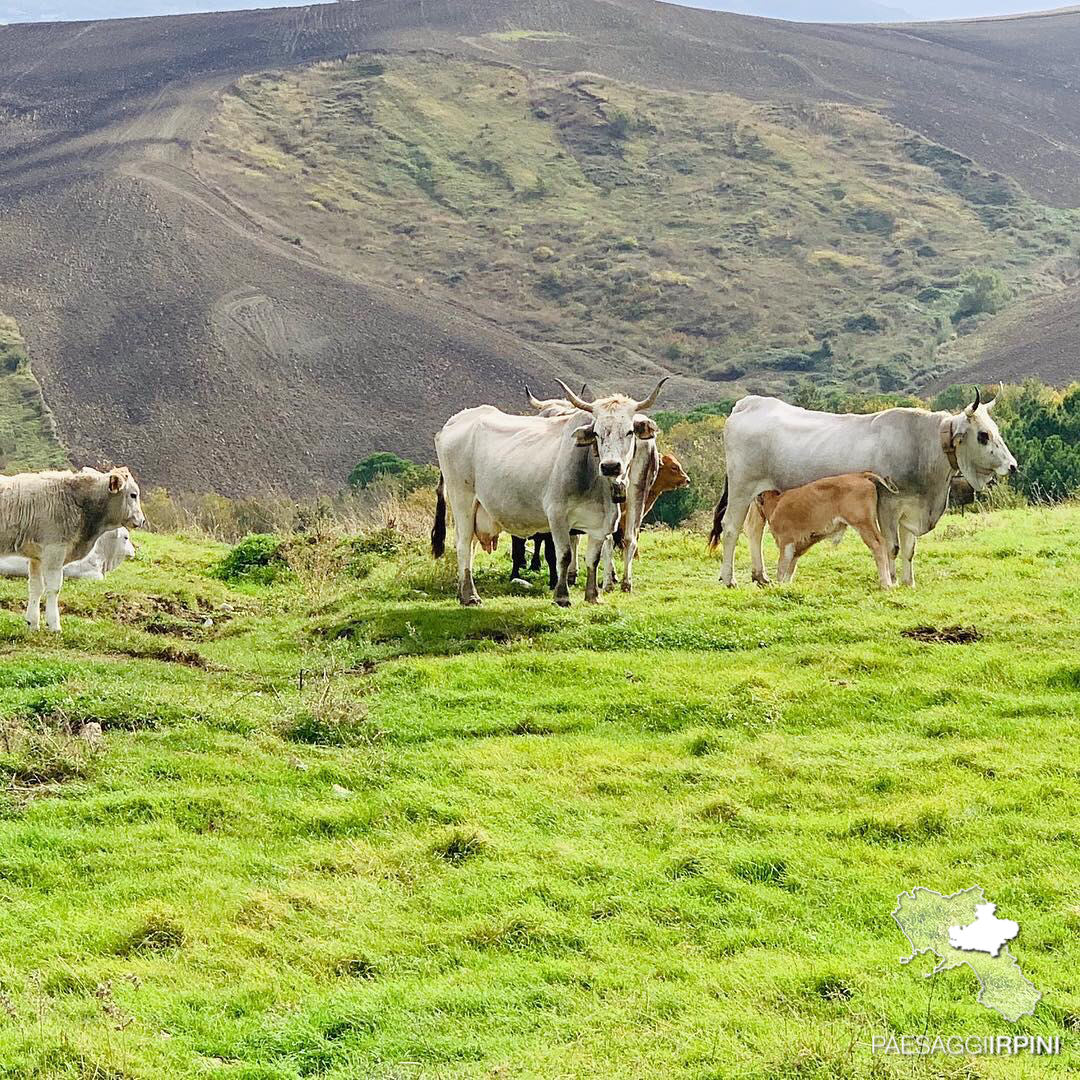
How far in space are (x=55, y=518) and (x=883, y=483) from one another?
364 inches

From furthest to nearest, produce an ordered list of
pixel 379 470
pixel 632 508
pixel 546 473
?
pixel 379 470
pixel 632 508
pixel 546 473

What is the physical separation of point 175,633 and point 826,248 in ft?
320

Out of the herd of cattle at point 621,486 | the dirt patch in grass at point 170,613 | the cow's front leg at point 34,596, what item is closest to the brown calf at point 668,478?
the herd of cattle at point 621,486

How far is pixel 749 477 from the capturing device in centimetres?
1720

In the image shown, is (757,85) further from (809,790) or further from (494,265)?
(809,790)

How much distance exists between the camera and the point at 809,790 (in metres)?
9.41

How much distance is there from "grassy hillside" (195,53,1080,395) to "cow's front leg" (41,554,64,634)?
231 ft

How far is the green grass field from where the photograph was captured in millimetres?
6344

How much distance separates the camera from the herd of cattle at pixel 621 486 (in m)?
14.7

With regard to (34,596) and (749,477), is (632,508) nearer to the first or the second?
(749,477)

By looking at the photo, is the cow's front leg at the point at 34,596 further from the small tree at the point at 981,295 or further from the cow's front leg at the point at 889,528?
the small tree at the point at 981,295

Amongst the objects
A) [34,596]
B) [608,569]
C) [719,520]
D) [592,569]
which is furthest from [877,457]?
[34,596]

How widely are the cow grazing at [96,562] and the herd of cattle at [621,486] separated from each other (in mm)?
112

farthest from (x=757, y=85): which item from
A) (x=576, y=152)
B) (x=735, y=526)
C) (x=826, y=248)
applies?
(x=735, y=526)
